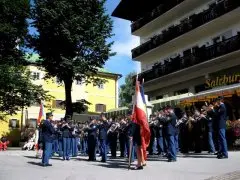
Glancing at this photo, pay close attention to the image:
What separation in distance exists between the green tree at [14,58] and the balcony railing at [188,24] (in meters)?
10.9

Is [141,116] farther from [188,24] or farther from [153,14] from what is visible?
[153,14]

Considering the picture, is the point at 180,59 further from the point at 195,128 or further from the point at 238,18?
the point at 195,128

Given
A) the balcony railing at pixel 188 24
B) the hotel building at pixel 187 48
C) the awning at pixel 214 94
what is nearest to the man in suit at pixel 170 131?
the awning at pixel 214 94

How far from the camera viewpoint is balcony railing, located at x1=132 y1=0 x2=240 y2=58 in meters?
28.0

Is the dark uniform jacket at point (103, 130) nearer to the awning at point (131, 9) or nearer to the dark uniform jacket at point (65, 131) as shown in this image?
the dark uniform jacket at point (65, 131)

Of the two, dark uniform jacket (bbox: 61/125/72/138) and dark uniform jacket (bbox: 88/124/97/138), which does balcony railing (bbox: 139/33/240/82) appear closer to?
dark uniform jacket (bbox: 88/124/97/138)

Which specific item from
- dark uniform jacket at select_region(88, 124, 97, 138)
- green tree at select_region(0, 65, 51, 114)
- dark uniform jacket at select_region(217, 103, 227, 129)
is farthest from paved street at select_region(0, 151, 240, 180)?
green tree at select_region(0, 65, 51, 114)

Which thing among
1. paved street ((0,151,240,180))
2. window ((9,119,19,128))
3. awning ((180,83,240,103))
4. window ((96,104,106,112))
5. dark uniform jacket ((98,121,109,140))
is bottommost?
paved street ((0,151,240,180))

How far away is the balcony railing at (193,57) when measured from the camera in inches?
1073

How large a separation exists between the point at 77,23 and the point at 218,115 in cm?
2007

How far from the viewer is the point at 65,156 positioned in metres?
17.4

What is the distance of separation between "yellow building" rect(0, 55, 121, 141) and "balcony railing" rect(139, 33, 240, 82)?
16.0 m

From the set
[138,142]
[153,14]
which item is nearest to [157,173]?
[138,142]

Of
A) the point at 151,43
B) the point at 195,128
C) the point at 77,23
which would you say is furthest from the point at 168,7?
the point at 195,128
